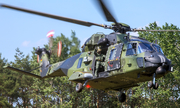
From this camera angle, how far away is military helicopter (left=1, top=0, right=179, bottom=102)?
392 inches

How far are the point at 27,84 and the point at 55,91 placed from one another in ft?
38.0

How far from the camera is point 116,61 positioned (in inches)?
427

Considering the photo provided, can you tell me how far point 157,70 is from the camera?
970 centimetres

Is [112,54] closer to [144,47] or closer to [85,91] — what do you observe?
[144,47]

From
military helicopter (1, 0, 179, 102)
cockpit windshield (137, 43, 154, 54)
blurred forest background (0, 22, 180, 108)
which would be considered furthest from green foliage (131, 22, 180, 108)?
cockpit windshield (137, 43, 154, 54)

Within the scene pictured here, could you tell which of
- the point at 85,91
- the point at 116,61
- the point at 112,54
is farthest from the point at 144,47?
the point at 85,91

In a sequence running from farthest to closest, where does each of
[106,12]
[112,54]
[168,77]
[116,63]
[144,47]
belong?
1. [168,77]
2. [112,54]
3. [116,63]
4. [144,47]
5. [106,12]

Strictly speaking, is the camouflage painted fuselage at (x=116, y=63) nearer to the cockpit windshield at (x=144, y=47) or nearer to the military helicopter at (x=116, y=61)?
the military helicopter at (x=116, y=61)

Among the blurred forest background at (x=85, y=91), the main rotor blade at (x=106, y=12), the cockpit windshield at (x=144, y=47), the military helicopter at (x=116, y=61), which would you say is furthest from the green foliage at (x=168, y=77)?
the main rotor blade at (x=106, y=12)

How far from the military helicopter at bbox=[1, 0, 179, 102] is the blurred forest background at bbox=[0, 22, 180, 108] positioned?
11248 millimetres

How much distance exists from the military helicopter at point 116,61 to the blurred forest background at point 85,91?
11.2 m

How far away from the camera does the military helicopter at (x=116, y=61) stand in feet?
32.7

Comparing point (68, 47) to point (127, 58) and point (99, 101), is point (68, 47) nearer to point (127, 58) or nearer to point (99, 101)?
point (99, 101)

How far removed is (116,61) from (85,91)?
18.1 meters
